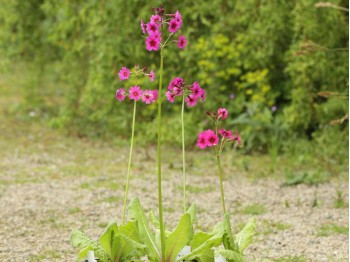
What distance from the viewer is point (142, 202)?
580 centimetres

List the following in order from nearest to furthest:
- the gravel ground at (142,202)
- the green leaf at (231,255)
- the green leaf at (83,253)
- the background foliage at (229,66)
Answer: the green leaf at (231,255) → the green leaf at (83,253) → the gravel ground at (142,202) → the background foliage at (229,66)

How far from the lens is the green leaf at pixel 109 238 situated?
3451 millimetres

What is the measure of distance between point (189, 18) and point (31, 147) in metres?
2.11

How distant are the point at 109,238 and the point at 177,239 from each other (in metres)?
0.31

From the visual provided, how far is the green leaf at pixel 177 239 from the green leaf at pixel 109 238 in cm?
24

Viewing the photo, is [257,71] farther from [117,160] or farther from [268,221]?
[268,221]

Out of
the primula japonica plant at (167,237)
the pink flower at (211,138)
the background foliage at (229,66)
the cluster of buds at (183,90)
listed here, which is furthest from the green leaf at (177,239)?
the background foliage at (229,66)

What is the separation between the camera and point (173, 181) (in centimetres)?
654

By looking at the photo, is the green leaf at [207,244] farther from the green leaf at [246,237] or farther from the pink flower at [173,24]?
the pink flower at [173,24]

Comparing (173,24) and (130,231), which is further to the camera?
(130,231)

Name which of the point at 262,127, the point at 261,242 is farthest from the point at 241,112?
the point at 261,242

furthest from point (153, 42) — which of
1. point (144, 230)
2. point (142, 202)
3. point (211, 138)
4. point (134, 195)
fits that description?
point (134, 195)

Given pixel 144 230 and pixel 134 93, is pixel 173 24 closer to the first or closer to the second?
pixel 134 93

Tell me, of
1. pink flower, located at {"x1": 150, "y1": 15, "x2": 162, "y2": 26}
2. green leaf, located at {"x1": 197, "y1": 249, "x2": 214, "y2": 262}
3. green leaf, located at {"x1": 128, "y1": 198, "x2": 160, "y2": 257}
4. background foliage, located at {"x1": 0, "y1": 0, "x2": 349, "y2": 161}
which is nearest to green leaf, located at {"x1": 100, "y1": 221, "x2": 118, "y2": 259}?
green leaf, located at {"x1": 128, "y1": 198, "x2": 160, "y2": 257}
